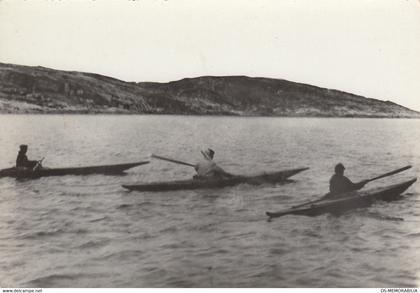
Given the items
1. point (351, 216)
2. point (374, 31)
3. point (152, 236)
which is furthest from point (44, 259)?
point (374, 31)

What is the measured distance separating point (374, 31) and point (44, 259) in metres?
9.00

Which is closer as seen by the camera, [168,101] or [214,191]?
[214,191]

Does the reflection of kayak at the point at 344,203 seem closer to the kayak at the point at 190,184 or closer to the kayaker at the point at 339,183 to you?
the kayaker at the point at 339,183

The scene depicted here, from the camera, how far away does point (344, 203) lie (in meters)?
10.1

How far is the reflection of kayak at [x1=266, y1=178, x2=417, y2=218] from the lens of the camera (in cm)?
988

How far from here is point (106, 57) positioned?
1237cm

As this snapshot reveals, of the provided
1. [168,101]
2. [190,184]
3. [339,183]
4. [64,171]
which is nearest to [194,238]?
[190,184]

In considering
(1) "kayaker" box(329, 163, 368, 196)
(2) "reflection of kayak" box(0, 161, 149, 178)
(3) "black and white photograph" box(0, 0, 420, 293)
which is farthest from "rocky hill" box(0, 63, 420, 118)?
(1) "kayaker" box(329, 163, 368, 196)

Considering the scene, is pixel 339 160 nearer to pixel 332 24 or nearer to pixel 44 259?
pixel 332 24

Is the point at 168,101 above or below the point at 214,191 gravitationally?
above

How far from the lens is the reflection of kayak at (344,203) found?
32.4 feet

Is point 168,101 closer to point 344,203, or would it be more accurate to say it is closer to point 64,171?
point 64,171

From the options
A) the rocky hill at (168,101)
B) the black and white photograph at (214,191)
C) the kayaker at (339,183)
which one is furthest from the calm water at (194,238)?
the rocky hill at (168,101)

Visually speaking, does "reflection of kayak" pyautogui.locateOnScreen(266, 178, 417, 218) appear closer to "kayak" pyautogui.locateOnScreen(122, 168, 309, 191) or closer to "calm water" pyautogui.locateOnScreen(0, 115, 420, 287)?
"calm water" pyautogui.locateOnScreen(0, 115, 420, 287)
